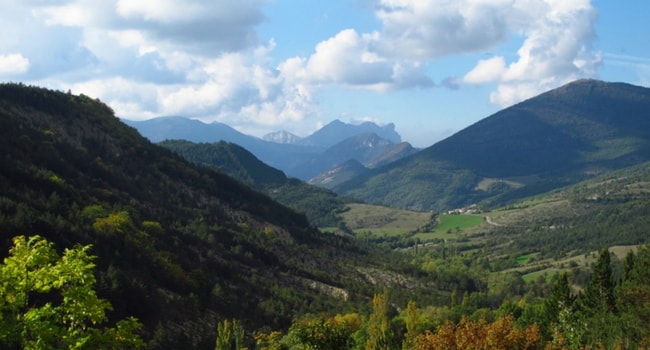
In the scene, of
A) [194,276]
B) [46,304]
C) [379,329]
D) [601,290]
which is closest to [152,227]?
[194,276]

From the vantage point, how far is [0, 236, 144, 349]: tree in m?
18.1

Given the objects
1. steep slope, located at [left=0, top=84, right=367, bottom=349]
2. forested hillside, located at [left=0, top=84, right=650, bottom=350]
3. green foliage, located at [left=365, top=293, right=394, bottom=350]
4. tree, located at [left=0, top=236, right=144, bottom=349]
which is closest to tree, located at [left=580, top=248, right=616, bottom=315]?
forested hillside, located at [left=0, top=84, right=650, bottom=350]

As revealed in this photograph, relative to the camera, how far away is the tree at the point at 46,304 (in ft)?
59.3

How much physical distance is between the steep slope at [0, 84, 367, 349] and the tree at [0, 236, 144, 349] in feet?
152

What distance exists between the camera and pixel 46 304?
1858 centimetres

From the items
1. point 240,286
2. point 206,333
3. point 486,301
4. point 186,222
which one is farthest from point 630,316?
point 186,222

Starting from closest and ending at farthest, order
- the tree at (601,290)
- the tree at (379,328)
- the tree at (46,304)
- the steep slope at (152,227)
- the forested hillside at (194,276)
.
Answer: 1. the tree at (46,304)
2. the forested hillside at (194,276)
3. the tree at (379,328)
4. the steep slope at (152,227)
5. the tree at (601,290)

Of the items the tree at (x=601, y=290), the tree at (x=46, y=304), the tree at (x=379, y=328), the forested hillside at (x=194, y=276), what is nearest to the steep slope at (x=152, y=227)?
the forested hillside at (x=194, y=276)

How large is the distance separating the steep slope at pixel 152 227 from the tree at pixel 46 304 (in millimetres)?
46222

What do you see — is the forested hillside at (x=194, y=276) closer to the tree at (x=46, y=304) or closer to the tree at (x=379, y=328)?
the tree at (x=46, y=304)

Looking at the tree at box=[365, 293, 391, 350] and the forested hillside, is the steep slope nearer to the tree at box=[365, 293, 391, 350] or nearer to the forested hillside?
the forested hillside

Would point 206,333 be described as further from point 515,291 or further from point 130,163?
point 515,291

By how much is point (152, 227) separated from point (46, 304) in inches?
3814

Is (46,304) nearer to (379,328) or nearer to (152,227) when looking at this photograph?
(379,328)
